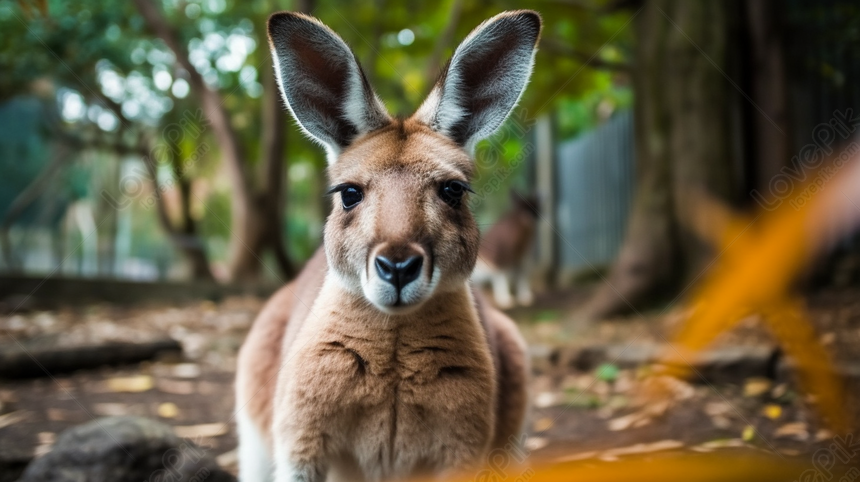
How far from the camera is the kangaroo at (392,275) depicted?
2375 millimetres

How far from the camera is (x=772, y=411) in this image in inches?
169

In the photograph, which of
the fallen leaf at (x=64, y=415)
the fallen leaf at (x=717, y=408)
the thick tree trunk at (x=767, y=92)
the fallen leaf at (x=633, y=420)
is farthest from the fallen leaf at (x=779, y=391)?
the fallen leaf at (x=64, y=415)

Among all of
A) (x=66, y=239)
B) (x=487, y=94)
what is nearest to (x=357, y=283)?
(x=487, y=94)

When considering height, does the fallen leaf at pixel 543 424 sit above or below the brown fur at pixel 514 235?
below

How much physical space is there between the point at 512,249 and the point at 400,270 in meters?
9.88

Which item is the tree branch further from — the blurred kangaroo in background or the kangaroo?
the kangaroo

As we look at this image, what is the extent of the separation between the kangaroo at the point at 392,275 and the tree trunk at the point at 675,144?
4506 millimetres

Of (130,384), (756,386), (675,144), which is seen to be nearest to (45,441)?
(130,384)

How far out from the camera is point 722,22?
6645 millimetres

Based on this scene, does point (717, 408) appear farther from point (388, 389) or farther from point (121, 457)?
point (121, 457)

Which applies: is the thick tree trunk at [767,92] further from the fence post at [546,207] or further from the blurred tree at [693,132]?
the fence post at [546,207]

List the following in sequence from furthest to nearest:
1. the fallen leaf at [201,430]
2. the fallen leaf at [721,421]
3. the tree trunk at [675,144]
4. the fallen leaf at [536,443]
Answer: the tree trunk at [675,144] → the fallen leaf at [201,430] → the fallen leaf at [721,421] → the fallen leaf at [536,443]

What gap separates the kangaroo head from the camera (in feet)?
7.43

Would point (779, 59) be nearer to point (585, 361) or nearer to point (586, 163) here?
point (585, 361)
